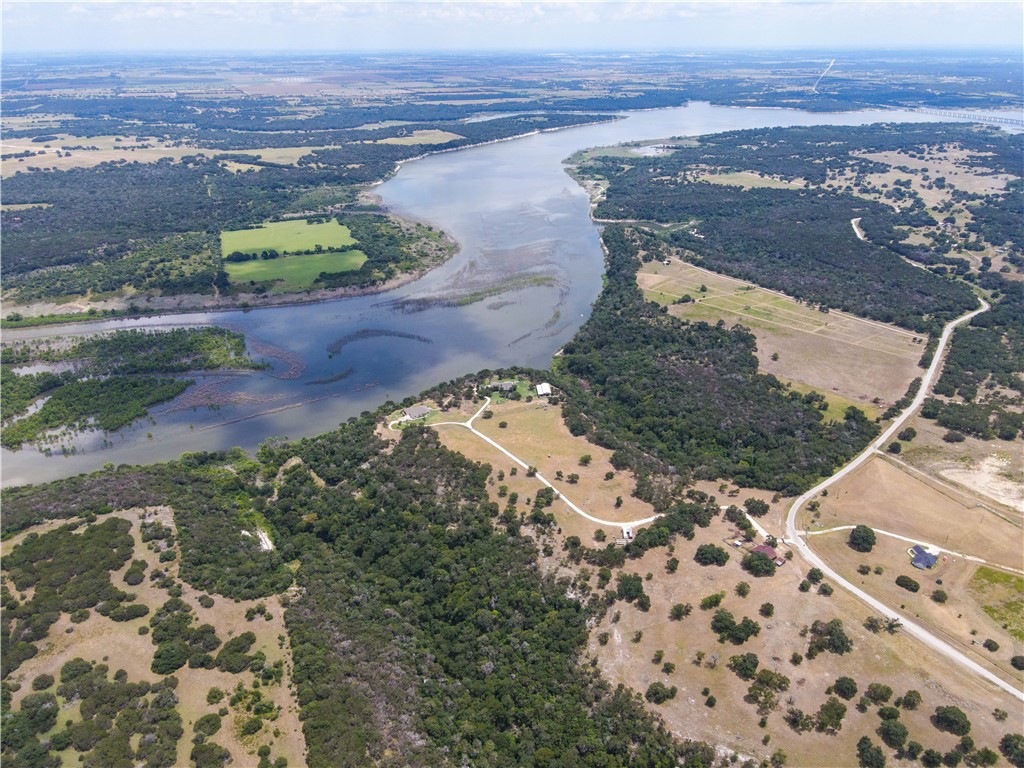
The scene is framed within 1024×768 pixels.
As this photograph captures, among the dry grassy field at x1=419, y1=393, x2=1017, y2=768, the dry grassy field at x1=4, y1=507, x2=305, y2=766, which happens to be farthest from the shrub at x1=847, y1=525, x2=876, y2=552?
the dry grassy field at x1=4, y1=507, x2=305, y2=766

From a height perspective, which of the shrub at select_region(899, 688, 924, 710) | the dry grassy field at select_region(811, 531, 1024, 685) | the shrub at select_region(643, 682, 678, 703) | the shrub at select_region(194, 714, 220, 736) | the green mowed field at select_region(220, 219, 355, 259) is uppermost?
the green mowed field at select_region(220, 219, 355, 259)

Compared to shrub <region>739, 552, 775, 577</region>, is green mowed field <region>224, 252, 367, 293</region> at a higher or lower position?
higher

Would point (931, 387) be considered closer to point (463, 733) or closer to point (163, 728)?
point (463, 733)

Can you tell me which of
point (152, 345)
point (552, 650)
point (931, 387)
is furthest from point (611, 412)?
point (152, 345)

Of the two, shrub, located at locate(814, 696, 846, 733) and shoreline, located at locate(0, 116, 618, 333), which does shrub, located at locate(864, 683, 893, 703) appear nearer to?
shrub, located at locate(814, 696, 846, 733)

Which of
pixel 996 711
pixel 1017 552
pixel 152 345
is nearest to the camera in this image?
pixel 996 711

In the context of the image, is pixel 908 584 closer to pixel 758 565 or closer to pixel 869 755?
pixel 758 565
